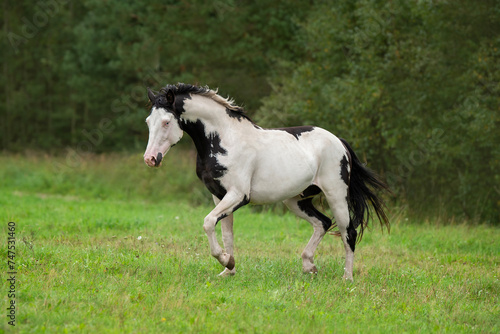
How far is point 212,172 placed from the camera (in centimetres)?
669

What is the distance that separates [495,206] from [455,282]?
10.2m

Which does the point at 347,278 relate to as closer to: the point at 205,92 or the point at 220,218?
the point at 220,218

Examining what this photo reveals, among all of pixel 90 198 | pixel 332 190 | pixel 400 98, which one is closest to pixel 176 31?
pixel 90 198

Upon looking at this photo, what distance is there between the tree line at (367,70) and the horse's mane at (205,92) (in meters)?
0.28

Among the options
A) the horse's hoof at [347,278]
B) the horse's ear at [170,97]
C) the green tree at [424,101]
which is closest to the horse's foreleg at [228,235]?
the horse's hoof at [347,278]

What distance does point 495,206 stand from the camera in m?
16.5

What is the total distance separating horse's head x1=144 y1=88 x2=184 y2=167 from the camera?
6.34m

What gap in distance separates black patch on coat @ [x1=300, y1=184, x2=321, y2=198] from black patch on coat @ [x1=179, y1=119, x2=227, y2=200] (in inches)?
52.4

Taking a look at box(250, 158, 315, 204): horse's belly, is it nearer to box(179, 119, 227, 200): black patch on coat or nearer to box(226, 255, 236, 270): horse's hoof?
box(179, 119, 227, 200): black patch on coat

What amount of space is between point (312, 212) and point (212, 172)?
186 centimetres

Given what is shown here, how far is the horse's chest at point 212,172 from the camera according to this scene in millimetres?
6672

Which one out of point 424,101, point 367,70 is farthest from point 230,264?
point 424,101

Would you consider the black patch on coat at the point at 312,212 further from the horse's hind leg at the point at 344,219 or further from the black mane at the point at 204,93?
the black mane at the point at 204,93

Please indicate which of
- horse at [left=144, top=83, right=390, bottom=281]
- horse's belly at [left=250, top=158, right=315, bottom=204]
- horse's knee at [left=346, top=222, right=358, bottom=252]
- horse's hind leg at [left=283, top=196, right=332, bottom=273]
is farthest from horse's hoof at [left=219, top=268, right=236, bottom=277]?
horse's knee at [left=346, top=222, right=358, bottom=252]
